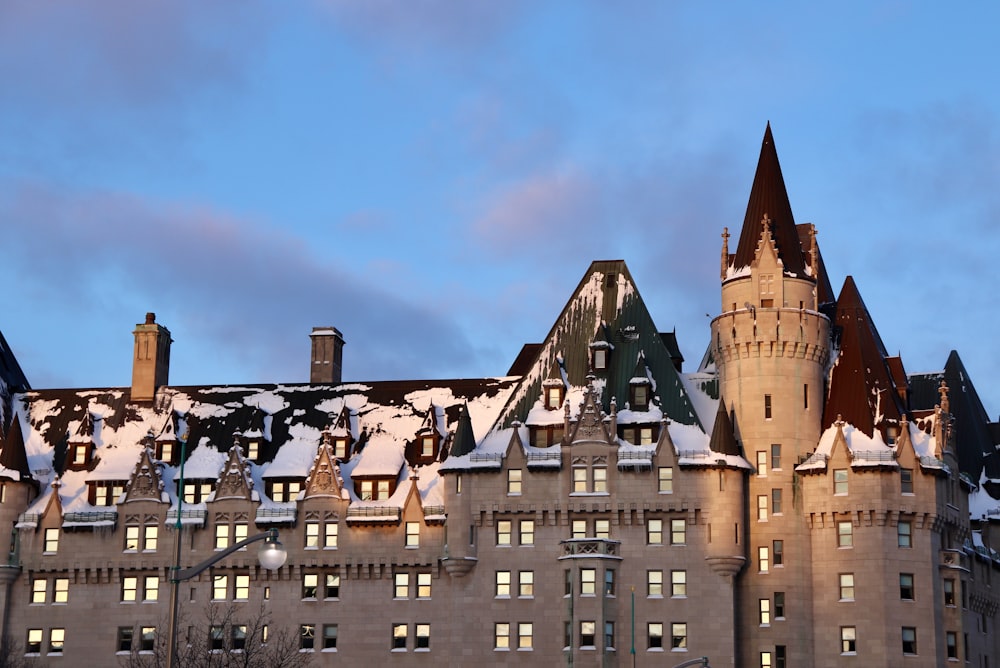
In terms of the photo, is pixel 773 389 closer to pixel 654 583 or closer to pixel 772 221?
pixel 772 221

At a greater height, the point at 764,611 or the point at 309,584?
the point at 309,584

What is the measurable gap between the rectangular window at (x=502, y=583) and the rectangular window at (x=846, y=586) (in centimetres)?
1724

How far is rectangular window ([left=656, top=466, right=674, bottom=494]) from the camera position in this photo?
292 feet

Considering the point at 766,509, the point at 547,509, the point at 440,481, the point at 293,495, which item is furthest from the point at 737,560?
the point at 293,495

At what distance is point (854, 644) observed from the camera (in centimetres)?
8606

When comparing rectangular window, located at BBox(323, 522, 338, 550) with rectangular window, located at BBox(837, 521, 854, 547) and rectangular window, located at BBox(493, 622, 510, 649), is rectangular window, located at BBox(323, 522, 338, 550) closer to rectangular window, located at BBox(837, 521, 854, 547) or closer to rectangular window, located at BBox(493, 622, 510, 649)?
rectangular window, located at BBox(493, 622, 510, 649)

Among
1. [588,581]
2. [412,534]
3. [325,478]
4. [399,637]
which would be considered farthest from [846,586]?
[325,478]

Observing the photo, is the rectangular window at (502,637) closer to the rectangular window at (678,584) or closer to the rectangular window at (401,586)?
the rectangular window at (401,586)

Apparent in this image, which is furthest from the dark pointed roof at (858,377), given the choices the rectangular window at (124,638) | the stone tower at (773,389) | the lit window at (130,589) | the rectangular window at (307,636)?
the rectangular window at (124,638)

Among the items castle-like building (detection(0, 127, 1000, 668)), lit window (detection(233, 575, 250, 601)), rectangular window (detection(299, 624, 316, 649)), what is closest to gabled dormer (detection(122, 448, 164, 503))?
castle-like building (detection(0, 127, 1000, 668))

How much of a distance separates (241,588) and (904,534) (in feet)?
118

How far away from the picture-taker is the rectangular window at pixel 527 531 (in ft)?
295

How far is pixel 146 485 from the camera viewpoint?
311ft

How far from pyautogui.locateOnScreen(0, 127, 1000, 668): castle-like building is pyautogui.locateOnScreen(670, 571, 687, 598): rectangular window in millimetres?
121
